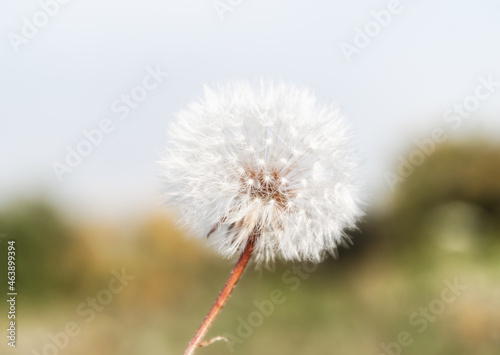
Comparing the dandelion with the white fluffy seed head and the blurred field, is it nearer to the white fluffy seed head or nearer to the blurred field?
the white fluffy seed head

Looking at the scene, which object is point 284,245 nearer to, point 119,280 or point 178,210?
point 178,210

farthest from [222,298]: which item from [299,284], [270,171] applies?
[299,284]

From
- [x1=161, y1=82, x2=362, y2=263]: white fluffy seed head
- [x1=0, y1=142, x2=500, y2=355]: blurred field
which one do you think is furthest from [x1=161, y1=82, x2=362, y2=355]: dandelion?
[x1=0, y1=142, x2=500, y2=355]: blurred field

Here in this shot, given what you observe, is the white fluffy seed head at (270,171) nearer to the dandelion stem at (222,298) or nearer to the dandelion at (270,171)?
the dandelion at (270,171)

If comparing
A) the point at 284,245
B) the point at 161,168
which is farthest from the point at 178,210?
the point at 284,245

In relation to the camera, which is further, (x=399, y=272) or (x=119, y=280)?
(x=399, y=272)

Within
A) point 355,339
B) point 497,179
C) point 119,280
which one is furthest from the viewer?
point 497,179

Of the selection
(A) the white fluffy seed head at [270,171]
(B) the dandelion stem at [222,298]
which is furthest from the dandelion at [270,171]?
(B) the dandelion stem at [222,298]
